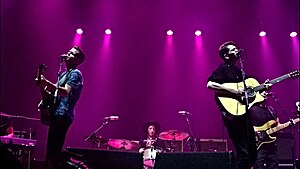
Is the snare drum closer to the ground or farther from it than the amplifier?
closer to the ground

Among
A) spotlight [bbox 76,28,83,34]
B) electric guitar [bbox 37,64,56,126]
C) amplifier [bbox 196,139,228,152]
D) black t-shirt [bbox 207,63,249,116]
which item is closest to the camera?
electric guitar [bbox 37,64,56,126]

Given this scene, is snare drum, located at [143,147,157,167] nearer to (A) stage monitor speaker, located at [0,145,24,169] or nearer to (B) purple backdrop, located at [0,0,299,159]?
(B) purple backdrop, located at [0,0,299,159]

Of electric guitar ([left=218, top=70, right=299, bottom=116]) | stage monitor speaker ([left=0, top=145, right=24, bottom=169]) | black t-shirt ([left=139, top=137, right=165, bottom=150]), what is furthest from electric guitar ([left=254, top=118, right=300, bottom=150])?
stage monitor speaker ([left=0, top=145, right=24, bottom=169])

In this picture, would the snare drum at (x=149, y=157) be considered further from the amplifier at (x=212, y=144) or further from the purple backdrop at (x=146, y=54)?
the purple backdrop at (x=146, y=54)

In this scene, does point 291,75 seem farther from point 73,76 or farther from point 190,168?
point 73,76

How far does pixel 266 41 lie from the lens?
1091cm

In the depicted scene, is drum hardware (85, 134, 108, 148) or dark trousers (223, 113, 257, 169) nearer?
dark trousers (223, 113, 257, 169)

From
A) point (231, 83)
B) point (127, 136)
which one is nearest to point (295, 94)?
point (127, 136)

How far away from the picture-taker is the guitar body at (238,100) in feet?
14.9

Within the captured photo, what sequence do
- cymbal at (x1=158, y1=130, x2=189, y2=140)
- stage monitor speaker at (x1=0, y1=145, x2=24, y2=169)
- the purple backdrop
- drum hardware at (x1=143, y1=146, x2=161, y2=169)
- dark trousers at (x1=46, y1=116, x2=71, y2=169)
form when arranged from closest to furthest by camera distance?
stage monitor speaker at (x1=0, y1=145, x2=24, y2=169)
dark trousers at (x1=46, y1=116, x2=71, y2=169)
drum hardware at (x1=143, y1=146, x2=161, y2=169)
cymbal at (x1=158, y1=130, x2=189, y2=140)
the purple backdrop

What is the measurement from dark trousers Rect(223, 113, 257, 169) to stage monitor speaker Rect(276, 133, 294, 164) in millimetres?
4241

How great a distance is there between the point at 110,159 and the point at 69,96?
4.02ft

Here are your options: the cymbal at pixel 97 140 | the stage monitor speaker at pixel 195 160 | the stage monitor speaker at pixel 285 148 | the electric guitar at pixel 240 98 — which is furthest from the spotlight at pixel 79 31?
the stage monitor speaker at pixel 195 160

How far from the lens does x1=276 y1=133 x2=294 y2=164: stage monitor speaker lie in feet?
26.8
